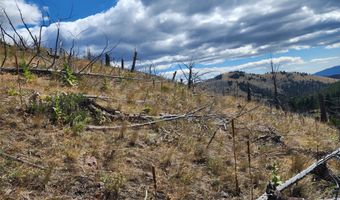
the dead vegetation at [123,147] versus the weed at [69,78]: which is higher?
the weed at [69,78]

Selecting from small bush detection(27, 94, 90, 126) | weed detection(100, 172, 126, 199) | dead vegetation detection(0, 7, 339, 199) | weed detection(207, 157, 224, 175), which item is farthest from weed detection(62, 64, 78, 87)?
weed detection(100, 172, 126, 199)

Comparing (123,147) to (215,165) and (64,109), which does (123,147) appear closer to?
(64,109)

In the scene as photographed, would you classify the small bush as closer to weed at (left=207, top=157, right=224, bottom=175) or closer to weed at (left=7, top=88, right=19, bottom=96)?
weed at (left=7, top=88, right=19, bottom=96)

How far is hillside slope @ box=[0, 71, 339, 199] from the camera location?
6730mm

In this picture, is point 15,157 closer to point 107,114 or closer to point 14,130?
point 14,130

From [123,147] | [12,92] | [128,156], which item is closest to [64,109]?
[12,92]

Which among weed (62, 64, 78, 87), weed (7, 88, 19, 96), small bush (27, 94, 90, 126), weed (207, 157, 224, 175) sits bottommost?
weed (207, 157, 224, 175)

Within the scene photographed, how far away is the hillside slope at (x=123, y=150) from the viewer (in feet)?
22.1

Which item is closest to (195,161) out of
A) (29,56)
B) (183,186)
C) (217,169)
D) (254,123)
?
(217,169)

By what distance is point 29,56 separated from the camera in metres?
15.0

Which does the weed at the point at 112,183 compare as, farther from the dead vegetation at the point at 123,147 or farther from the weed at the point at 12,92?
the weed at the point at 12,92

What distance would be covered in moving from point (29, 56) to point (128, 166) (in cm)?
888

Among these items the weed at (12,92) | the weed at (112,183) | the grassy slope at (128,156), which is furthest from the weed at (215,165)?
the weed at (12,92)

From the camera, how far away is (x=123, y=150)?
816 cm
